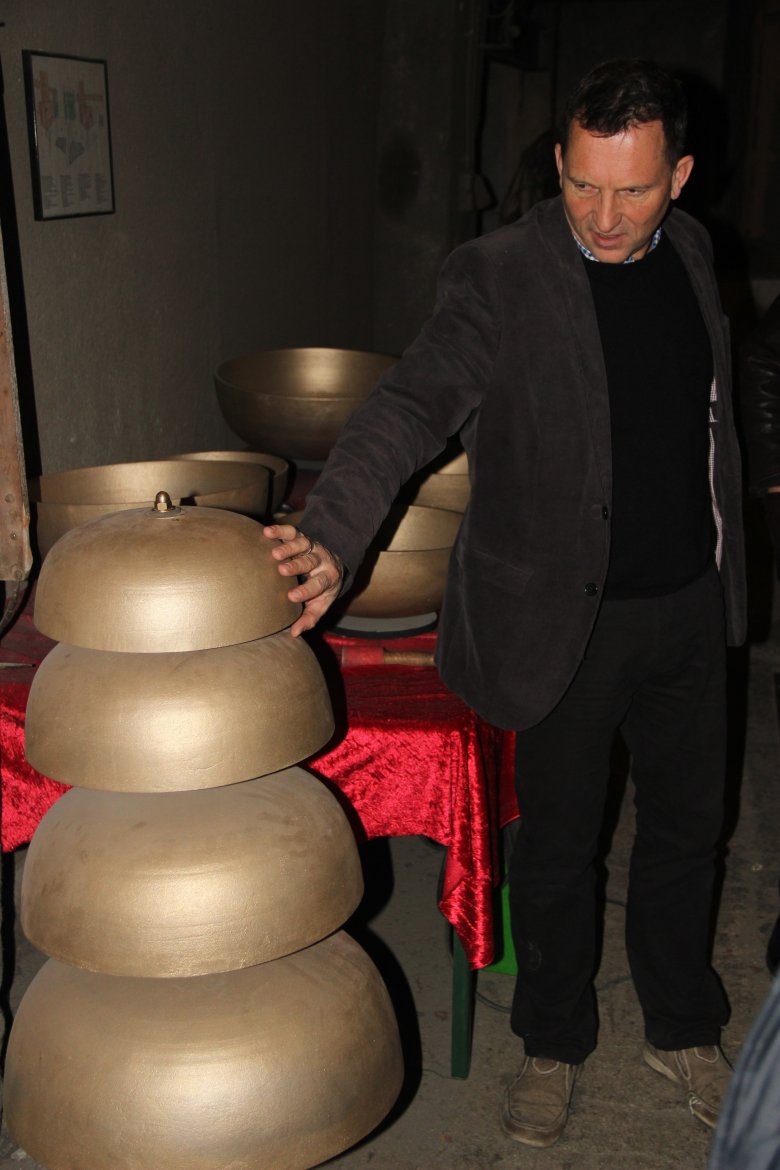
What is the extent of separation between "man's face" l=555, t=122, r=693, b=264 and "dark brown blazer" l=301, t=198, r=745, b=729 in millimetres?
64

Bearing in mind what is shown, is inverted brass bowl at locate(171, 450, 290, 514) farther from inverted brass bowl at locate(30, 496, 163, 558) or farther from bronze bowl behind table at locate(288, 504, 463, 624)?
inverted brass bowl at locate(30, 496, 163, 558)

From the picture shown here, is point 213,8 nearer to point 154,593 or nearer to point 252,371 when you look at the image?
point 252,371

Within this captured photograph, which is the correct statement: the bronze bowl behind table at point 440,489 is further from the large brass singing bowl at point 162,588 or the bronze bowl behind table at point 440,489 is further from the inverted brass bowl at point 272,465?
the large brass singing bowl at point 162,588

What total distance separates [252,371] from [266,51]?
4.52 feet

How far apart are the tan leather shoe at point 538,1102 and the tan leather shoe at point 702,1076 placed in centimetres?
19

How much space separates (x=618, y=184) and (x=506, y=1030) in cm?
157

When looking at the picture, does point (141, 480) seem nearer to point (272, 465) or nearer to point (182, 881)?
point (272, 465)

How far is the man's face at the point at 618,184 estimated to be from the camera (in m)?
1.59

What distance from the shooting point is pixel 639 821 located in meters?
2.06

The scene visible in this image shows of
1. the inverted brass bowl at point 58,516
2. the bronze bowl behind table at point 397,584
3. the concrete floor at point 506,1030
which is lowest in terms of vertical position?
the concrete floor at point 506,1030

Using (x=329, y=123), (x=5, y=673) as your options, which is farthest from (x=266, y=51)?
(x=5, y=673)

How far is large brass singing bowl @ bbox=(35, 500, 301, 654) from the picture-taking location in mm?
1312

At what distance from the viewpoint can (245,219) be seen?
12.4 feet

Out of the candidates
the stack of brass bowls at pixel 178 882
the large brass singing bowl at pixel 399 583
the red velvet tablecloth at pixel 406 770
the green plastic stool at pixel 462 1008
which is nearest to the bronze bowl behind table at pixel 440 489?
the large brass singing bowl at pixel 399 583
